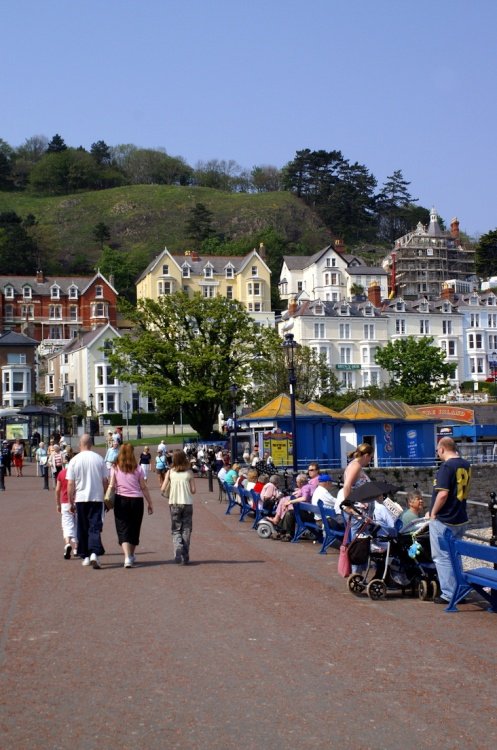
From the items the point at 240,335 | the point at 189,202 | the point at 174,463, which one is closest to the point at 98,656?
the point at 174,463

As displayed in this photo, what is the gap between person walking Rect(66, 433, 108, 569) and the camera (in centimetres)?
1352

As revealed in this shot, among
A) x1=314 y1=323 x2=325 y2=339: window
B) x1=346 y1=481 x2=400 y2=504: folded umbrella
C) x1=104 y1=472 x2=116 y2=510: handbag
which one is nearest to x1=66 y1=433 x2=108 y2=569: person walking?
x1=104 y1=472 x2=116 y2=510: handbag

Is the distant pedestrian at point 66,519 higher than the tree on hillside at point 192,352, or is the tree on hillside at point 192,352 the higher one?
the tree on hillside at point 192,352

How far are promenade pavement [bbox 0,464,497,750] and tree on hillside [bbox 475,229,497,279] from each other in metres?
137

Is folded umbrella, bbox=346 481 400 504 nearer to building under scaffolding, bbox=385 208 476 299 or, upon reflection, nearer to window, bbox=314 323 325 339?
window, bbox=314 323 325 339

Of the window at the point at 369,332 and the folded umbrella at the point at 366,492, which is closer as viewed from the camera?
the folded umbrella at the point at 366,492

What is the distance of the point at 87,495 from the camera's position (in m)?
13.6

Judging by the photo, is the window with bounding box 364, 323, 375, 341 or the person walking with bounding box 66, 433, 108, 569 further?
the window with bounding box 364, 323, 375, 341

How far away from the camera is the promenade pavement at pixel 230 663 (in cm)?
629

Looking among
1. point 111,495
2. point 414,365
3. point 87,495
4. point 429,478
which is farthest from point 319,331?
point 111,495

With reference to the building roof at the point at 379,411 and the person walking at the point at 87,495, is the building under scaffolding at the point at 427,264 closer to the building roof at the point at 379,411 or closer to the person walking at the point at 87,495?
the building roof at the point at 379,411

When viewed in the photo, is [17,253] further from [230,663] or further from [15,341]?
[230,663]

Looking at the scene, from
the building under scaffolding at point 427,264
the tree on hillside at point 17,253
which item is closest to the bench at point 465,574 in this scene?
the tree on hillside at point 17,253

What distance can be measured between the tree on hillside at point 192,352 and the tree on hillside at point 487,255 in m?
87.4
